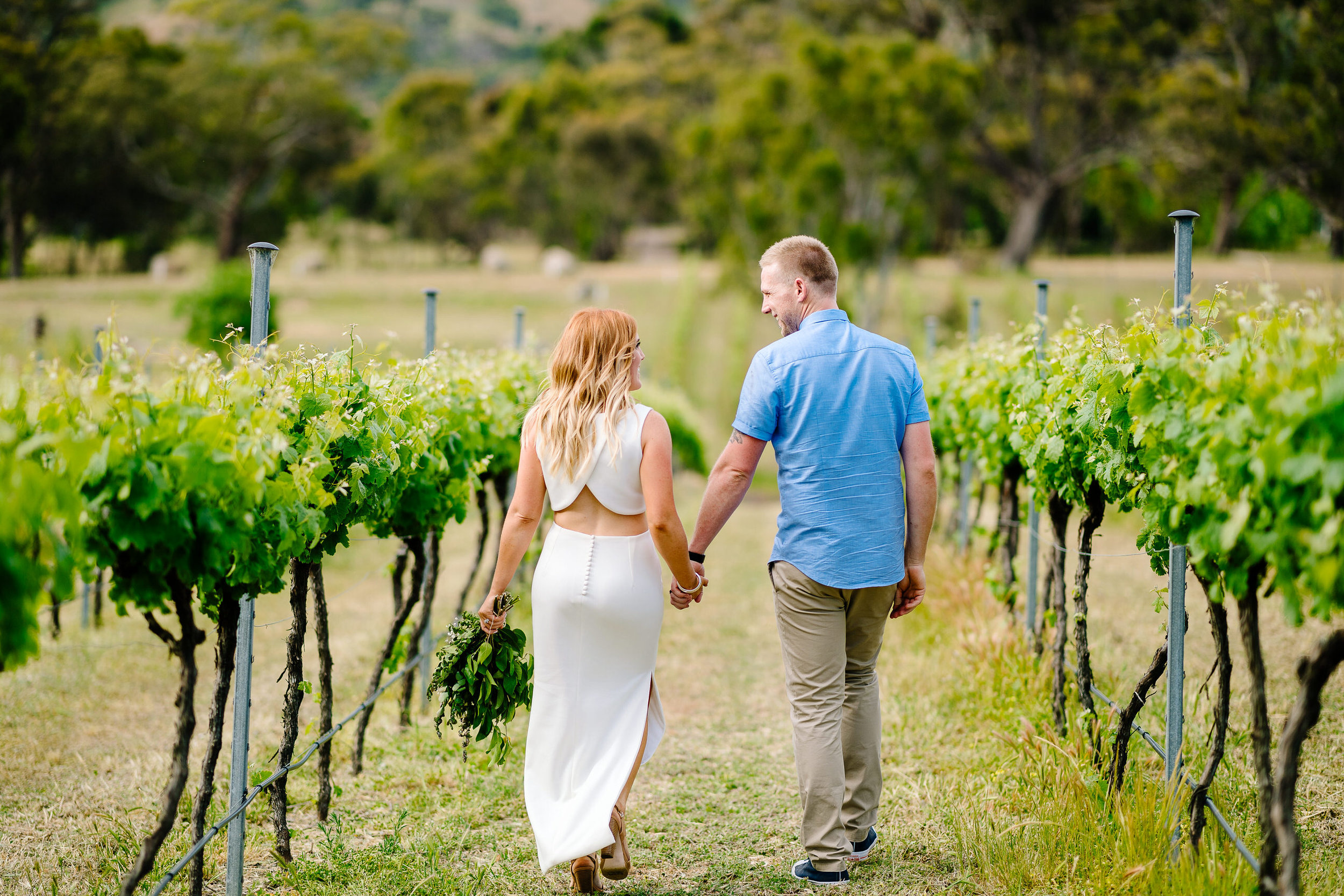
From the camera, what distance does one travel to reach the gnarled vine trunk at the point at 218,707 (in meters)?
2.99

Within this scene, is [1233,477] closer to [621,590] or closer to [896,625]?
[621,590]

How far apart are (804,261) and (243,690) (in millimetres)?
2208

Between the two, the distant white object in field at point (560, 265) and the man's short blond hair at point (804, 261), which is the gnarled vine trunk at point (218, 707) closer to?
the man's short blond hair at point (804, 261)

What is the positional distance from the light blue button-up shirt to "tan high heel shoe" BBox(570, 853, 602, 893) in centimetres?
113

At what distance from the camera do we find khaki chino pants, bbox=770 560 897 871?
3424 millimetres

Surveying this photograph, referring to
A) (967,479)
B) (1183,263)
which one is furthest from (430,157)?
(1183,263)

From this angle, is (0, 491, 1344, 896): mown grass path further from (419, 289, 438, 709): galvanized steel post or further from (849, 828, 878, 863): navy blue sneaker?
(419, 289, 438, 709): galvanized steel post

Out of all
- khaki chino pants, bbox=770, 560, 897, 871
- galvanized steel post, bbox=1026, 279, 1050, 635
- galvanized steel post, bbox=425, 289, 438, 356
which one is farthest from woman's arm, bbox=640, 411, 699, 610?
galvanized steel post, bbox=1026, 279, 1050, 635

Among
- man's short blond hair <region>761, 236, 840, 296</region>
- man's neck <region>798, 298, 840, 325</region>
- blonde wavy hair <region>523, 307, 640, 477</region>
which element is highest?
man's short blond hair <region>761, 236, 840, 296</region>

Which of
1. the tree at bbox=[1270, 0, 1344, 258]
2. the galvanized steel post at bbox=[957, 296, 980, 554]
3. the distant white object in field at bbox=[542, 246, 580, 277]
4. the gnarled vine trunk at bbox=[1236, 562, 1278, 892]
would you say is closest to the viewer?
the gnarled vine trunk at bbox=[1236, 562, 1278, 892]

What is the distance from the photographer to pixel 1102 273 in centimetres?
3253

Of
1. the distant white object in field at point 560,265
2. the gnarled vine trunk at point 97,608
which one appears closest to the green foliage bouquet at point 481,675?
the gnarled vine trunk at point 97,608

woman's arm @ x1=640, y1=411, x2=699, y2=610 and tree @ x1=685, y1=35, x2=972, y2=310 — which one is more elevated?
tree @ x1=685, y1=35, x2=972, y2=310

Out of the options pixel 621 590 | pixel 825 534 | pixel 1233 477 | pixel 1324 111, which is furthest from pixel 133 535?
pixel 1324 111
